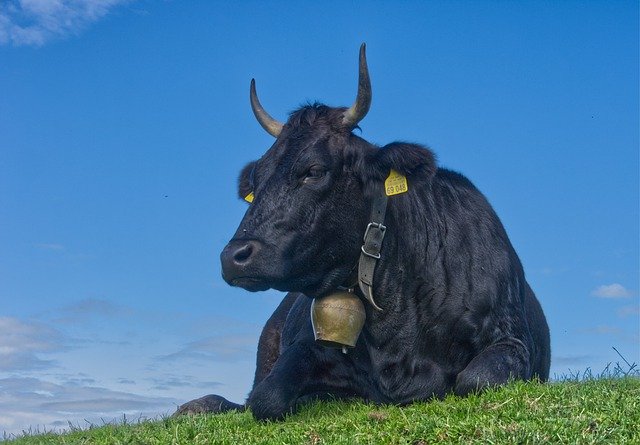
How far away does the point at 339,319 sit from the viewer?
9492 mm

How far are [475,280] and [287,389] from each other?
2.16 m

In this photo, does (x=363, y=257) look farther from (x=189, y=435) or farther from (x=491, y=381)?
(x=189, y=435)

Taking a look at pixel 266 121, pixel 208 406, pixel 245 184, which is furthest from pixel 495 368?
pixel 208 406

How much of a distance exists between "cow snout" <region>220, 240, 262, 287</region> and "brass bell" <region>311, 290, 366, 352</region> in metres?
1.10

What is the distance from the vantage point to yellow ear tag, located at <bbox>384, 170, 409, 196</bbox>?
9672mm

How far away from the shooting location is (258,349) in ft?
45.2

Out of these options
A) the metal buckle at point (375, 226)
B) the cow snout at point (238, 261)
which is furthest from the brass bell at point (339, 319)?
the cow snout at point (238, 261)

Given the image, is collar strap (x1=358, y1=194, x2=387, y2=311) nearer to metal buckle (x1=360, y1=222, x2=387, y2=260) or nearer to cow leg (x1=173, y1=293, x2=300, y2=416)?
metal buckle (x1=360, y1=222, x2=387, y2=260)

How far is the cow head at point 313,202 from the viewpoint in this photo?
29.4 ft

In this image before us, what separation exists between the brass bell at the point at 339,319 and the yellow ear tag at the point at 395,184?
111cm

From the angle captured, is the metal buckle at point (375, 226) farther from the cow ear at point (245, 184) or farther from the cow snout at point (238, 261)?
the cow ear at point (245, 184)

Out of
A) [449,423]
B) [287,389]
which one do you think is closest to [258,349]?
[287,389]

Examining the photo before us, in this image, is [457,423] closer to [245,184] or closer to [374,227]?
[374,227]

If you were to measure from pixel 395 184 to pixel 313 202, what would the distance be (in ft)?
2.97
